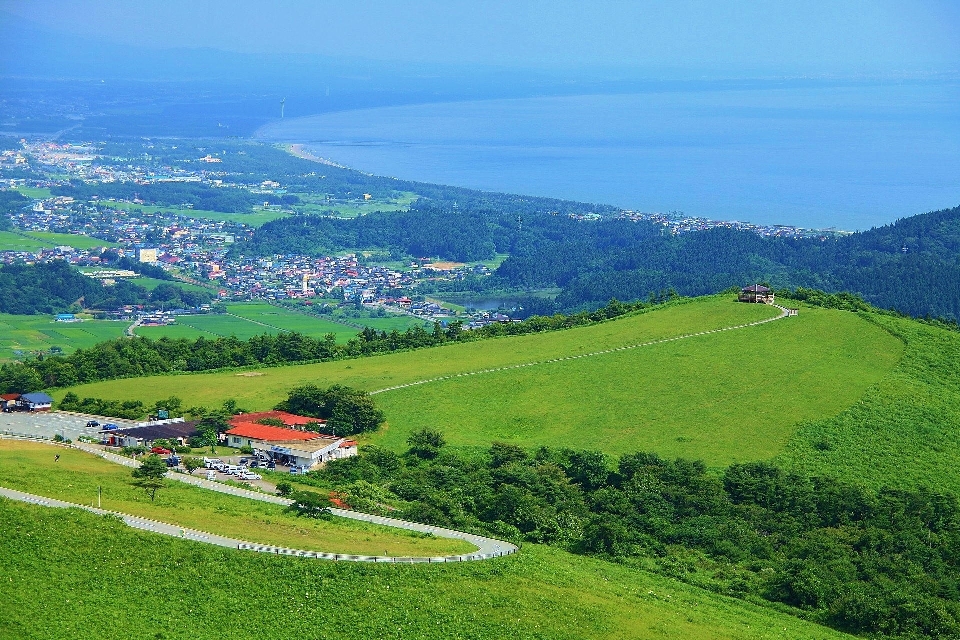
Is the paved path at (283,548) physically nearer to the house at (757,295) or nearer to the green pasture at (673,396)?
the green pasture at (673,396)

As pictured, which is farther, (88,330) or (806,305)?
(88,330)

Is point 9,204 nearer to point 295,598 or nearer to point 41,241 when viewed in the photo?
point 41,241

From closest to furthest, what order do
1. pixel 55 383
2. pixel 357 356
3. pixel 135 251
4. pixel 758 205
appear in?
pixel 55 383 → pixel 357 356 → pixel 135 251 → pixel 758 205

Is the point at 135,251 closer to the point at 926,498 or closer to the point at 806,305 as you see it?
the point at 806,305

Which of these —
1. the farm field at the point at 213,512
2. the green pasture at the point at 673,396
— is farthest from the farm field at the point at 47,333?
the farm field at the point at 213,512

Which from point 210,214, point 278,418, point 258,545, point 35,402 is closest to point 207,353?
point 35,402

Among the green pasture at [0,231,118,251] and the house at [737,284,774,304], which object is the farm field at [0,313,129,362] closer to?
the green pasture at [0,231,118,251]

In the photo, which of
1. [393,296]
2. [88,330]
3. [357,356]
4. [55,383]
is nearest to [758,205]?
[393,296]

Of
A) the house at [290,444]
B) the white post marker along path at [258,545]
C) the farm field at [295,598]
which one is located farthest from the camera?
the house at [290,444]

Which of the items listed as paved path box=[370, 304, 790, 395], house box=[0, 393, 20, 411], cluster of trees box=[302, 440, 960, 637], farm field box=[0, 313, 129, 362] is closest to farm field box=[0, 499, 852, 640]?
cluster of trees box=[302, 440, 960, 637]
